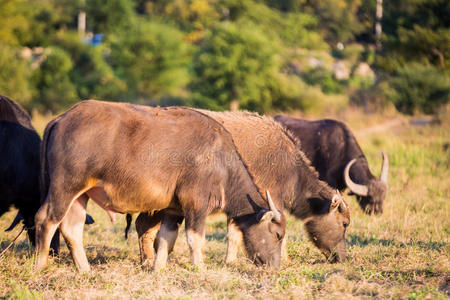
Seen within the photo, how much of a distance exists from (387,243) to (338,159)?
2895 mm

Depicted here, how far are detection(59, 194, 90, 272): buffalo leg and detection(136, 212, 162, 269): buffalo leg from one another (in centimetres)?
83

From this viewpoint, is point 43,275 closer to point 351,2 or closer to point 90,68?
point 90,68

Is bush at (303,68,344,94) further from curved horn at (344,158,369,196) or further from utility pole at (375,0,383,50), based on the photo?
curved horn at (344,158,369,196)

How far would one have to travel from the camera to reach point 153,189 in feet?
18.5

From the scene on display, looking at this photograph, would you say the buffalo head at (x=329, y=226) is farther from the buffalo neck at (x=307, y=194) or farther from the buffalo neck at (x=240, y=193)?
the buffalo neck at (x=240, y=193)

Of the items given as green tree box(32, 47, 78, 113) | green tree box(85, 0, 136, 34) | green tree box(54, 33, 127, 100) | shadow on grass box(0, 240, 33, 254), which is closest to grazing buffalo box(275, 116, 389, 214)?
shadow on grass box(0, 240, 33, 254)

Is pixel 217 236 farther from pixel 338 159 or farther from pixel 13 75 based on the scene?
pixel 13 75

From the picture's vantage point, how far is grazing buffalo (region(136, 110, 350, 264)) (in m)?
6.50

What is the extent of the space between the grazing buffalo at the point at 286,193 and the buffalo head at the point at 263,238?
34cm

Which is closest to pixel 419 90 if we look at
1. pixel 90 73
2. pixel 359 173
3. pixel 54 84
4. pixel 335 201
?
pixel 359 173

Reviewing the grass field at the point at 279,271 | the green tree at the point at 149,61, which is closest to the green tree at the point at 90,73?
the green tree at the point at 149,61

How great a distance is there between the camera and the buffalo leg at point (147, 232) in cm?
644

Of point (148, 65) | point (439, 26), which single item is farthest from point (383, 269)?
point (148, 65)

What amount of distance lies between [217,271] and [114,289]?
126 cm
